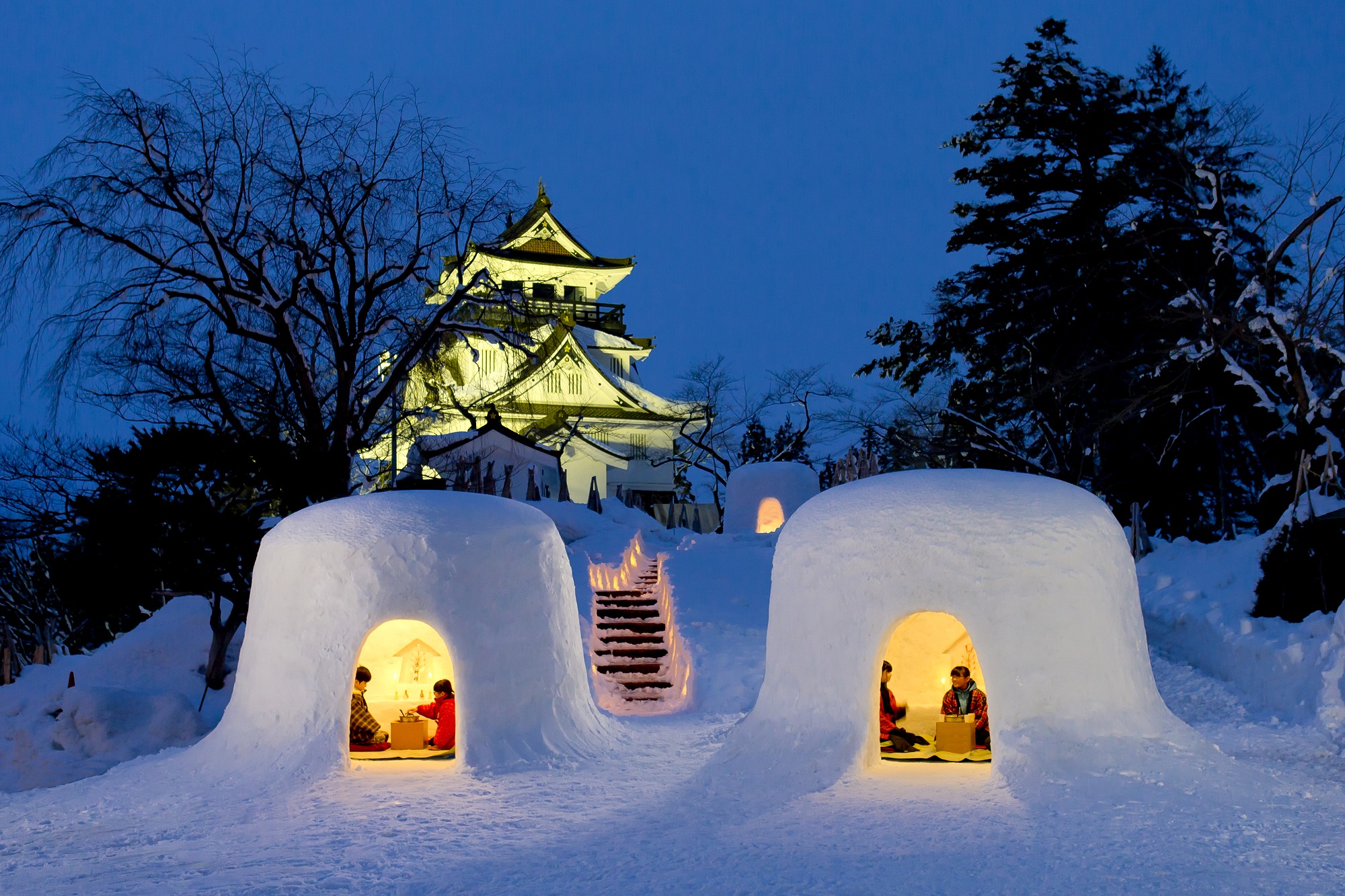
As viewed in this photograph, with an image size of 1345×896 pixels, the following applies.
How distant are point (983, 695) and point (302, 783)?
5.55 m

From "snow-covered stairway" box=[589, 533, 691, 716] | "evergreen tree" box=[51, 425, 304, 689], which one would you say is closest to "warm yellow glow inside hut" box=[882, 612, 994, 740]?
"snow-covered stairway" box=[589, 533, 691, 716]

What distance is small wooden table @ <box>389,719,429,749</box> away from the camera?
9.53m

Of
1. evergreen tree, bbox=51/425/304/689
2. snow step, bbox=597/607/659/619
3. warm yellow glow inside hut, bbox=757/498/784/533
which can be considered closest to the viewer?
evergreen tree, bbox=51/425/304/689

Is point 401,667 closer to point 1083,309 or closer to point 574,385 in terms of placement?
point 1083,309

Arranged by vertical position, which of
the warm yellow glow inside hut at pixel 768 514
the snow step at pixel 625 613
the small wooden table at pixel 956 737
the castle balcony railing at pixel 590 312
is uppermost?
the castle balcony railing at pixel 590 312

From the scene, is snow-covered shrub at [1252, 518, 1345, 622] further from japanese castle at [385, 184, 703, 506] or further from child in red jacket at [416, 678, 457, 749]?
japanese castle at [385, 184, 703, 506]

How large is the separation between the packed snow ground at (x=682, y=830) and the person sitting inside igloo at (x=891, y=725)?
0.43m

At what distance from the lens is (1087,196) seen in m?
21.0

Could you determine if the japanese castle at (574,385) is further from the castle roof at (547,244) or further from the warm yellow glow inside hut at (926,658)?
the warm yellow glow inside hut at (926,658)

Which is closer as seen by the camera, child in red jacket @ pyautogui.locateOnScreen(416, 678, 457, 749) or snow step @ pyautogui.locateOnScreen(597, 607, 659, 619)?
child in red jacket @ pyautogui.locateOnScreen(416, 678, 457, 749)

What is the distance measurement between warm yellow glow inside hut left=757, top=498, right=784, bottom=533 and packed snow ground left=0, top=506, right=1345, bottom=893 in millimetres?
13774

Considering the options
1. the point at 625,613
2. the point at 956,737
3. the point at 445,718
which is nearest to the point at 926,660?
the point at 956,737

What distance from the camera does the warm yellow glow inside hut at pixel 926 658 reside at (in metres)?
10.3

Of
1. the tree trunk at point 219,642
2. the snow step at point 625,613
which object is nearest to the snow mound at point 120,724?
the tree trunk at point 219,642
